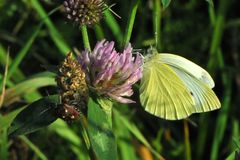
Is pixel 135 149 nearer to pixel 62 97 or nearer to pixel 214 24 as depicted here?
pixel 214 24

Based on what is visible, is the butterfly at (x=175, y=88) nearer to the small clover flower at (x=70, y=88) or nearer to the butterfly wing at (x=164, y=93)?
the butterfly wing at (x=164, y=93)

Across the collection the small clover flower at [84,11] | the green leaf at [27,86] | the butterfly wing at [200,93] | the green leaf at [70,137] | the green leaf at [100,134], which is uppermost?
the small clover flower at [84,11]

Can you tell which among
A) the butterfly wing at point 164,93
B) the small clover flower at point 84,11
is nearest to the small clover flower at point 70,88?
the small clover flower at point 84,11

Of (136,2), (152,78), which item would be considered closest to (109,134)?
(136,2)

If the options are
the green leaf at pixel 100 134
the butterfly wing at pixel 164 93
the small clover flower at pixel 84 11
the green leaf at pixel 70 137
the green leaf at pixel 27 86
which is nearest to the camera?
the green leaf at pixel 100 134

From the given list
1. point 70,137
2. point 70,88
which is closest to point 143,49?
point 70,137

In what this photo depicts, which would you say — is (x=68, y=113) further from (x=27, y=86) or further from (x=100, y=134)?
(x=27, y=86)

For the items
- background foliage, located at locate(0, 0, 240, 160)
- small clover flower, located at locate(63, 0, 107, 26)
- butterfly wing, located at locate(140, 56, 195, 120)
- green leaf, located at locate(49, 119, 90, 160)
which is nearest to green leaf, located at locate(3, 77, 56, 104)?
background foliage, located at locate(0, 0, 240, 160)
